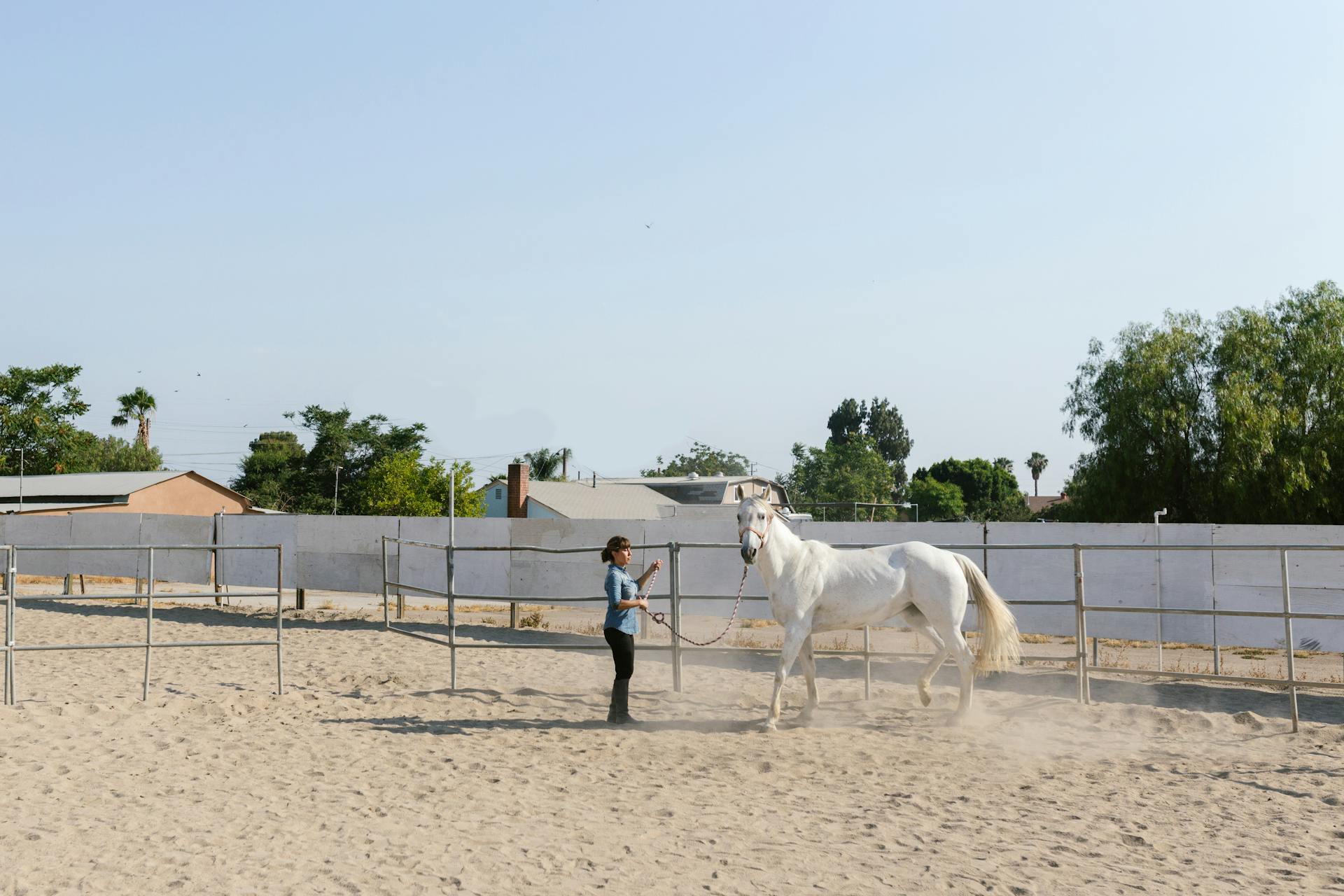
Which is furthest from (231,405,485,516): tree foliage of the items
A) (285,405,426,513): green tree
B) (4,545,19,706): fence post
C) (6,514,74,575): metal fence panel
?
(4,545,19,706): fence post

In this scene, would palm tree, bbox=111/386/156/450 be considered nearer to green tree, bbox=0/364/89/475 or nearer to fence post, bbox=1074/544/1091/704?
green tree, bbox=0/364/89/475

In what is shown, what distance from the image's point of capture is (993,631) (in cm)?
834

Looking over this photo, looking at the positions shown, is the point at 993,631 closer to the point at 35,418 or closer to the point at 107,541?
the point at 107,541

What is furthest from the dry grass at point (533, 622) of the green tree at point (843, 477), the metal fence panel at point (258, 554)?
the green tree at point (843, 477)

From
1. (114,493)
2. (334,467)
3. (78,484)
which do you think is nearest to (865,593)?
(114,493)

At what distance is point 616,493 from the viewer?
47812 millimetres

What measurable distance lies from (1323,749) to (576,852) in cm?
570

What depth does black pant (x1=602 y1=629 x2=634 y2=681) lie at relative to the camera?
800cm

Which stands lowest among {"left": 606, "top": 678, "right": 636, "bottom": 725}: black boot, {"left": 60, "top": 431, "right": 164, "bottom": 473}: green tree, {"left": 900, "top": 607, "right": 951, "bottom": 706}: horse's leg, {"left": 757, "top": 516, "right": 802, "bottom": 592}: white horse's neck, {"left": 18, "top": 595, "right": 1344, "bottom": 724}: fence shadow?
{"left": 18, "top": 595, "right": 1344, "bottom": 724}: fence shadow

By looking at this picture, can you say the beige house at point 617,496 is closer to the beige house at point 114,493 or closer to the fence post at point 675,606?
the beige house at point 114,493

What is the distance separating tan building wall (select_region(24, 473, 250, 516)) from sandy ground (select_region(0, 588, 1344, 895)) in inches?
1254

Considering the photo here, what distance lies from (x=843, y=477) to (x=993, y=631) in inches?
2515

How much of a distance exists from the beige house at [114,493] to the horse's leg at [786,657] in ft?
108

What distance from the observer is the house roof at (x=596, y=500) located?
41.2 meters
